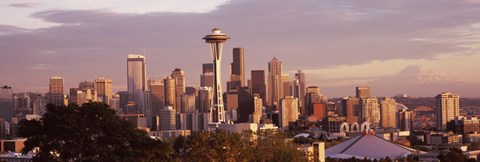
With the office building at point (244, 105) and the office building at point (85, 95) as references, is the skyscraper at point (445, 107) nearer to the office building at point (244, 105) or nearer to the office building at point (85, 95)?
the office building at point (244, 105)

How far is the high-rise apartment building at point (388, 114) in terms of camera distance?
462 feet

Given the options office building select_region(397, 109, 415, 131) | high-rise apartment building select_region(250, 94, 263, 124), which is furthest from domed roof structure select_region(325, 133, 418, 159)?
office building select_region(397, 109, 415, 131)

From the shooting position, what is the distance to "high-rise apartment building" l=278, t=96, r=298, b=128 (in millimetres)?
130500

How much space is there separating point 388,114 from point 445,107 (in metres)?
12.3

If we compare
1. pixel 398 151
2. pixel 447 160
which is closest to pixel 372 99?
pixel 398 151

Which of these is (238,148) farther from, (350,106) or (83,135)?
(350,106)

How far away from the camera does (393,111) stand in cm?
14425

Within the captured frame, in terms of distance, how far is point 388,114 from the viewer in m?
143

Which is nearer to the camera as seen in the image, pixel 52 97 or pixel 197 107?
pixel 52 97

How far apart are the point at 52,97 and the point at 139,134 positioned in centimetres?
8826

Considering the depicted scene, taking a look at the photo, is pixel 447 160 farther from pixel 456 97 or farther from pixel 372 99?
pixel 372 99

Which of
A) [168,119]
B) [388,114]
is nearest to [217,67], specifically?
[168,119]

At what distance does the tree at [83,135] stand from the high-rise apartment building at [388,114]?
116 m

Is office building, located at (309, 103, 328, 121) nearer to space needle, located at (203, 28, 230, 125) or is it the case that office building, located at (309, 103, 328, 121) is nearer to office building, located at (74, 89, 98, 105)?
office building, located at (74, 89, 98, 105)
